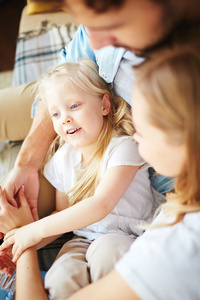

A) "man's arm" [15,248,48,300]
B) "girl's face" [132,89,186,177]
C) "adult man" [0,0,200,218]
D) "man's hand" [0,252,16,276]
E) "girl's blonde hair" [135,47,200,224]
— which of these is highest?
"adult man" [0,0,200,218]

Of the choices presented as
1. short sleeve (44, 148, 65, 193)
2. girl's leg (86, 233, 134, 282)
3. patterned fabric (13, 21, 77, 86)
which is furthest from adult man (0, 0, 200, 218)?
patterned fabric (13, 21, 77, 86)

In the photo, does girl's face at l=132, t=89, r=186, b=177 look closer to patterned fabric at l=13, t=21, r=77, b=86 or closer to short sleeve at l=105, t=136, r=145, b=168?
short sleeve at l=105, t=136, r=145, b=168

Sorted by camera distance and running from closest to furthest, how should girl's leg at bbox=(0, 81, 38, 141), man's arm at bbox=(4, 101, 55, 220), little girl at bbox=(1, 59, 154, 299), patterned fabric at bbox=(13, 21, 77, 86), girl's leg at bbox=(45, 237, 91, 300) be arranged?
girl's leg at bbox=(45, 237, 91, 300)
little girl at bbox=(1, 59, 154, 299)
man's arm at bbox=(4, 101, 55, 220)
girl's leg at bbox=(0, 81, 38, 141)
patterned fabric at bbox=(13, 21, 77, 86)

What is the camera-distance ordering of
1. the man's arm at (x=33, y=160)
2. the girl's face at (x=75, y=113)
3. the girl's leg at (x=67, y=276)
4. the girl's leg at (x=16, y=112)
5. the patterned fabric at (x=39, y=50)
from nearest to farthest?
1. the girl's leg at (x=67, y=276)
2. the girl's face at (x=75, y=113)
3. the man's arm at (x=33, y=160)
4. the girl's leg at (x=16, y=112)
5. the patterned fabric at (x=39, y=50)

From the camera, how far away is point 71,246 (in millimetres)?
1011

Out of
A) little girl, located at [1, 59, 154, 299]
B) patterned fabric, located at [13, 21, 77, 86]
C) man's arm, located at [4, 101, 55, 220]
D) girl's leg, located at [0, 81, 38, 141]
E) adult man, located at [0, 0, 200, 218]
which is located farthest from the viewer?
patterned fabric, located at [13, 21, 77, 86]

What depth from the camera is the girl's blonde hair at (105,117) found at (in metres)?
1.02

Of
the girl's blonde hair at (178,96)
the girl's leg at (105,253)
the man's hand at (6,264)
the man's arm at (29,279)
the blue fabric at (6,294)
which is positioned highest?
the girl's blonde hair at (178,96)

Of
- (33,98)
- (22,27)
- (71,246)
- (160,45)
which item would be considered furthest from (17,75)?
(160,45)

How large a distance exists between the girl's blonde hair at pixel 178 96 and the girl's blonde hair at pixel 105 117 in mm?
462

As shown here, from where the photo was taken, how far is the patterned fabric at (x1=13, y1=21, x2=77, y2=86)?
6.13 feet

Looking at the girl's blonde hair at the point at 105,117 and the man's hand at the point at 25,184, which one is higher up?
the girl's blonde hair at the point at 105,117

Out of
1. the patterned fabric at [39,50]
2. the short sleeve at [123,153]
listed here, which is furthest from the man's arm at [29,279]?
the patterned fabric at [39,50]

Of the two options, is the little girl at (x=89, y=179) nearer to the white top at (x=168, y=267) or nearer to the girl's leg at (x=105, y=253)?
the girl's leg at (x=105, y=253)
